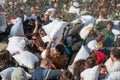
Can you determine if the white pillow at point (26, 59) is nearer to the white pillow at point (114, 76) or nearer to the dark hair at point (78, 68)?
the dark hair at point (78, 68)

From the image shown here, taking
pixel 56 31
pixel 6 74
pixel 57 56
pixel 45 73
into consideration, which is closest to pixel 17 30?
pixel 56 31

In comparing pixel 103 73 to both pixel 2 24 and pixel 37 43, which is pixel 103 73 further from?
pixel 2 24

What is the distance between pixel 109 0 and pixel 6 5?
3573 mm

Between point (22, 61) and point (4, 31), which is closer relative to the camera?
point (22, 61)

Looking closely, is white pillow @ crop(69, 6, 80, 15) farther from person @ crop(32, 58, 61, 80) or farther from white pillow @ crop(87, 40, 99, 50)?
person @ crop(32, 58, 61, 80)

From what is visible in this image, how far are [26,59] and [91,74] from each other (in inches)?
71.0

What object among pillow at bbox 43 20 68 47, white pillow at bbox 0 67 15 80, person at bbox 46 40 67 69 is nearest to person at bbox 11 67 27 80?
white pillow at bbox 0 67 15 80

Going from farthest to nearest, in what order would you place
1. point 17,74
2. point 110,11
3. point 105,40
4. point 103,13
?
point 110,11
point 103,13
point 105,40
point 17,74

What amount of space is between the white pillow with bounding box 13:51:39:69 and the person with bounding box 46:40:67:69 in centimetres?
27

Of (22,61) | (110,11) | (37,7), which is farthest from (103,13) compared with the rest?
(22,61)

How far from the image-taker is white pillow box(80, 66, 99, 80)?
648 cm

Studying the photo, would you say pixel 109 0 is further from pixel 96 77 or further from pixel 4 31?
pixel 96 77

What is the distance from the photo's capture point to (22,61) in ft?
26.1

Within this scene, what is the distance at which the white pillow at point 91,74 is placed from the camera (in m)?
6.48
